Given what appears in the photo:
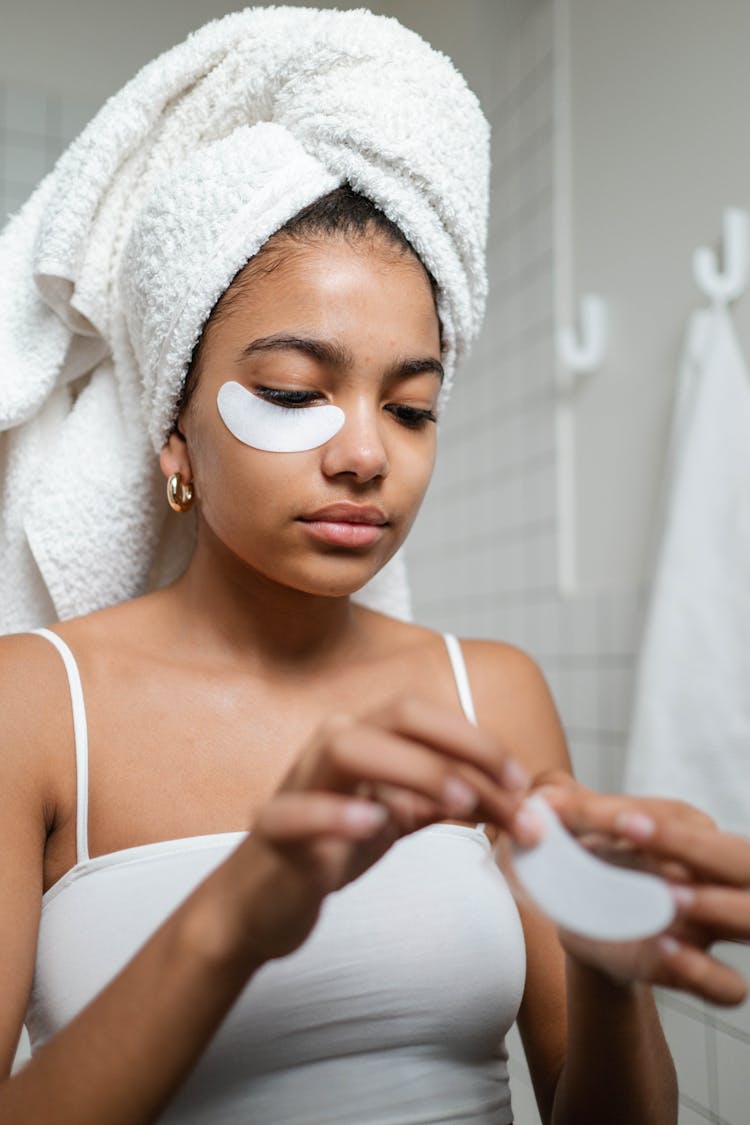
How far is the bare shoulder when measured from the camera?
0.87 m

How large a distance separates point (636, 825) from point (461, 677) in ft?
1.45

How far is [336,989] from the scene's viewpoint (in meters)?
0.68

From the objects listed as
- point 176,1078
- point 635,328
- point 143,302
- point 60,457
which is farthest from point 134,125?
point 635,328

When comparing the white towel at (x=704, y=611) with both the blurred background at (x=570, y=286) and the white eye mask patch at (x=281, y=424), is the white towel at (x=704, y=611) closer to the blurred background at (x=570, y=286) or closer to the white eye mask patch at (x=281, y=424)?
the blurred background at (x=570, y=286)

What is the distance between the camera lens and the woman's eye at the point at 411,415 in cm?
75

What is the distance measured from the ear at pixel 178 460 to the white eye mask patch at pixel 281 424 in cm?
11

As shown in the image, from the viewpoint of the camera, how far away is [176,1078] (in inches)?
18.8

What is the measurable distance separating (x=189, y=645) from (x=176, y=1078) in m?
0.40

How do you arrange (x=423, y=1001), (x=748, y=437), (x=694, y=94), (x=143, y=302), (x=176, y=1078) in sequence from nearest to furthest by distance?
(x=176, y=1078) < (x=423, y=1001) < (x=143, y=302) < (x=748, y=437) < (x=694, y=94)

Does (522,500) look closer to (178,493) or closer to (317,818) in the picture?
(178,493)

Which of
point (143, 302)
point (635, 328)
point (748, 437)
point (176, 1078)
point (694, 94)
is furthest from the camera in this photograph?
point (635, 328)

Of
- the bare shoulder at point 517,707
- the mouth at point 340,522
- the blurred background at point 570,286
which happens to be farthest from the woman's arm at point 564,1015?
the blurred background at point 570,286

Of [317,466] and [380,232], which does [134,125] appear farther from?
[317,466]

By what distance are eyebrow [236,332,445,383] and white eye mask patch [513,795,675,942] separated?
1.20 feet
